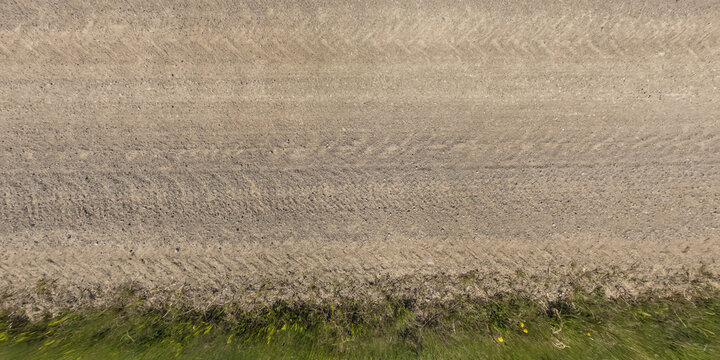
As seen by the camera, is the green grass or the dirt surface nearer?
the green grass

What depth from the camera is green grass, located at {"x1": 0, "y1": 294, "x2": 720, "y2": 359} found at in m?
4.34

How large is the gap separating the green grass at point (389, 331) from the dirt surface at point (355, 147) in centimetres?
27

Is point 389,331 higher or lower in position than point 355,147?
lower

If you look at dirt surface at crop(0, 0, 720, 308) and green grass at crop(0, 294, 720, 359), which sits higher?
dirt surface at crop(0, 0, 720, 308)

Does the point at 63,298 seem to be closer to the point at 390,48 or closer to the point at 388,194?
the point at 388,194

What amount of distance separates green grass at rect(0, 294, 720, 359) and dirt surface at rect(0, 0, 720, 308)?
0.88ft

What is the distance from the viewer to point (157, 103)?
15.5 ft

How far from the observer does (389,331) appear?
4.46 meters

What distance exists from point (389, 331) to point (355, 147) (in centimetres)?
244

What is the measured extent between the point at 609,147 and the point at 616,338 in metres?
2.47

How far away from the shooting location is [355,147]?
15.5 feet

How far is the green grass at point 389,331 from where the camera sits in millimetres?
4340

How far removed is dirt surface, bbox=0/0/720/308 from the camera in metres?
4.59

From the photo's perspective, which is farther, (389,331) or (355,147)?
(355,147)
